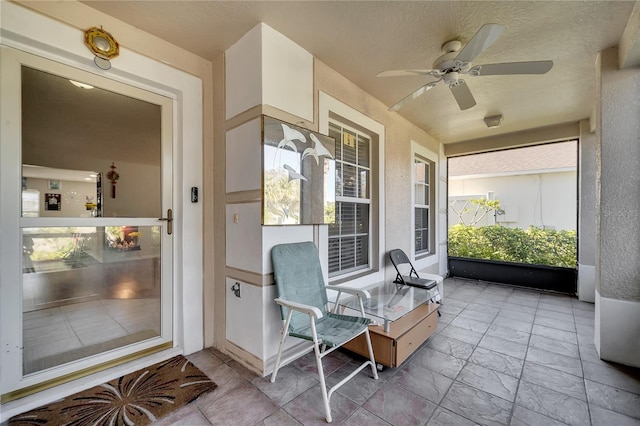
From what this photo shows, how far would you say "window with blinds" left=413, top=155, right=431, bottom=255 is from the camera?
4906mm

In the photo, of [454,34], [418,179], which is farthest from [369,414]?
[418,179]

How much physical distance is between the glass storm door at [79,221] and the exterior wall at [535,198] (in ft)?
24.1

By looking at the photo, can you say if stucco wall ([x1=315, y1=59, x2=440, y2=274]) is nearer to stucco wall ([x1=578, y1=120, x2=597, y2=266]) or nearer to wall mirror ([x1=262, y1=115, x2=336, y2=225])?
wall mirror ([x1=262, y1=115, x2=336, y2=225])

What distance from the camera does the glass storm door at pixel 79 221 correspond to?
1741 millimetres

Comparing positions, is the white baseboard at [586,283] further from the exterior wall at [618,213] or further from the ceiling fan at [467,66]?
the ceiling fan at [467,66]

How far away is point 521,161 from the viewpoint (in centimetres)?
709

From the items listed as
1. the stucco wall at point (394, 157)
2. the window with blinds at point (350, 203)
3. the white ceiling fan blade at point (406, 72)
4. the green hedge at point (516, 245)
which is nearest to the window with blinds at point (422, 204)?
the stucco wall at point (394, 157)

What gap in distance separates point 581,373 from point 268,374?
8.54 ft

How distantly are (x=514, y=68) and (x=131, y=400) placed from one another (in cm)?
376

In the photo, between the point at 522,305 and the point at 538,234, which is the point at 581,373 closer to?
the point at 522,305

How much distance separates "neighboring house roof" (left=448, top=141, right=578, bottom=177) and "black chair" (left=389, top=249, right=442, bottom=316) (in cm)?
330

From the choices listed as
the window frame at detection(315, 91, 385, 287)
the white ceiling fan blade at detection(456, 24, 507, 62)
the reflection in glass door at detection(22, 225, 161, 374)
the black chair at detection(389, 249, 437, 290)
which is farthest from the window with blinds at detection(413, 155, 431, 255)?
the reflection in glass door at detection(22, 225, 161, 374)

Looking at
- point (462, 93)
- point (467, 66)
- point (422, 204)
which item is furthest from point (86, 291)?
point (422, 204)

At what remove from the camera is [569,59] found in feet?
8.56
